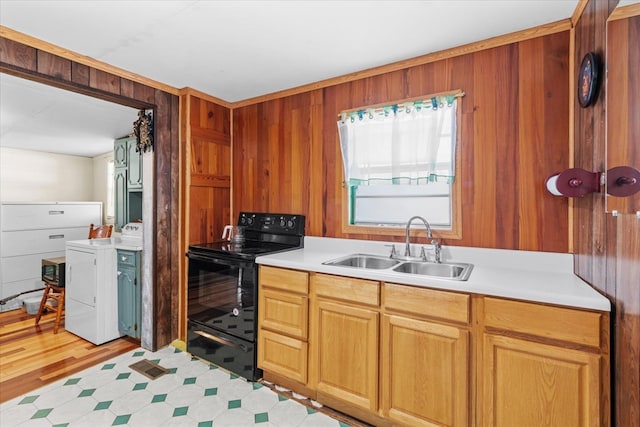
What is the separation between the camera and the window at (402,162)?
2.10 metres

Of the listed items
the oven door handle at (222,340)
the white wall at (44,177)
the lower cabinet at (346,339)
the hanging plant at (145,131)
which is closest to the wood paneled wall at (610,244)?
the lower cabinet at (346,339)

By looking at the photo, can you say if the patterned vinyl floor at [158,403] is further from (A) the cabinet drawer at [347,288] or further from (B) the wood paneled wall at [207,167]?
(B) the wood paneled wall at [207,167]

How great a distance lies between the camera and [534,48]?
1821 millimetres

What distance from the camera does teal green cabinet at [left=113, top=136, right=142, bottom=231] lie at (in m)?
3.78

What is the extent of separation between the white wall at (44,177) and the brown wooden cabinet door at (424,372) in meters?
5.46

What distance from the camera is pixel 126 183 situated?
3.90m

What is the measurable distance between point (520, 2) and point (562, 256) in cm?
134

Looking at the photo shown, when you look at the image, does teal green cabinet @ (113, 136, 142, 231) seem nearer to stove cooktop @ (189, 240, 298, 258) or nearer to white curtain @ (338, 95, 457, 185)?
stove cooktop @ (189, 240, 298, 258)

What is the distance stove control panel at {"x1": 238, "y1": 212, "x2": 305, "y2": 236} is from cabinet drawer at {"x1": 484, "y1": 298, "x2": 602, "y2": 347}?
161cm

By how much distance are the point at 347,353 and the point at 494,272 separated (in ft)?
3.10

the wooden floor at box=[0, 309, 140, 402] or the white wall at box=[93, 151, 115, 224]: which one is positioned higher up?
the white wall at box=[93, 151, 115, 224]

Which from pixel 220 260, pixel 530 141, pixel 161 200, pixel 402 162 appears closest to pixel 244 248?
pixel 220 260

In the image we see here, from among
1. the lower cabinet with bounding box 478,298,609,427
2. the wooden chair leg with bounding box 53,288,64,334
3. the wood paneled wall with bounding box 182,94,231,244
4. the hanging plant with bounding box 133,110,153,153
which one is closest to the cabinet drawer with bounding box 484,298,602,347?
the lower cabinet with bounding box 478,298,609,427

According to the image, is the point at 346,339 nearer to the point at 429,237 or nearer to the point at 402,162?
the point at 429,237
